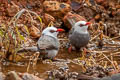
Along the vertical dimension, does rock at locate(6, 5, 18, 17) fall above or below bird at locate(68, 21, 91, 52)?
above

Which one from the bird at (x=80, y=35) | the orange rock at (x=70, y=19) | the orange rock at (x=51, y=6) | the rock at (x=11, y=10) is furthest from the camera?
the orange rock at (x=51, y=6)

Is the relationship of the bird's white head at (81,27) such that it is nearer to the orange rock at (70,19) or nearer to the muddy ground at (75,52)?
the muddy ground at (75,52)

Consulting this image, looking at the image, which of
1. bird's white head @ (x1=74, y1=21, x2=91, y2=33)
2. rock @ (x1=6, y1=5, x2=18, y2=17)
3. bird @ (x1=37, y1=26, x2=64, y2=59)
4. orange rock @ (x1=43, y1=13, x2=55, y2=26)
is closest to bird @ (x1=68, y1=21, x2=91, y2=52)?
bird's white head @ (x1=74, y1=21, x2=91, y2=33)

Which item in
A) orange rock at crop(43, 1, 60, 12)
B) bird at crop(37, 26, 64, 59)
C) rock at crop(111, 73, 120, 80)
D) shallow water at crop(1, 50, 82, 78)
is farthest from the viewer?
orange rock at crop(43, 1, 60, 12)

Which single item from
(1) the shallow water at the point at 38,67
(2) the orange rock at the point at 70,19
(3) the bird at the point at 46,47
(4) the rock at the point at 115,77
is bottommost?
(1) the shallow water at the point at 38,67

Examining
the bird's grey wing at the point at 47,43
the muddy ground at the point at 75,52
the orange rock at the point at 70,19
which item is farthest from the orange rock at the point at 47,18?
the bird's grey wing at the point at 47,43

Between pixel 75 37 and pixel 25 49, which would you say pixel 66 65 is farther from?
pixel 75 37

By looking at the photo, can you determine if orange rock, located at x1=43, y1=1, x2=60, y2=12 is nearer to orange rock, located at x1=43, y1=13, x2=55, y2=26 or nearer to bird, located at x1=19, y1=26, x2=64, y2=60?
orange rock, located at x1=43, y1=13, x2=55, y2=26

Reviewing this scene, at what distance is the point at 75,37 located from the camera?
29.3 ft

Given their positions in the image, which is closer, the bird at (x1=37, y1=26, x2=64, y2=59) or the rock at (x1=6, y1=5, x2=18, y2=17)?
the bird at (x1=37, y1=26, x2=64, y2=59)

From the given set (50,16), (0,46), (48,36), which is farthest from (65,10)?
(0,46)

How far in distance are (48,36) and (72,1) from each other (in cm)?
402

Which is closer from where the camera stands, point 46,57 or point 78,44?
point 46,57

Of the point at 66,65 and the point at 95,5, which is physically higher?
the point at 95,5
